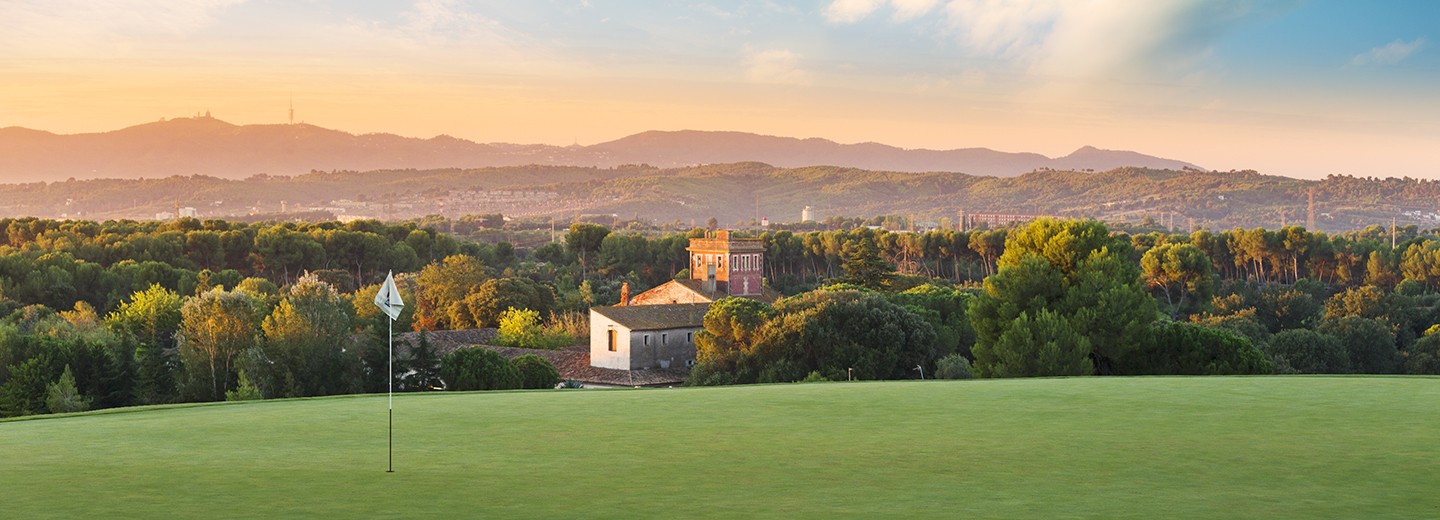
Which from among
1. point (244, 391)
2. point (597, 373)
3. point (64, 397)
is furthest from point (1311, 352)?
point (64, 397)

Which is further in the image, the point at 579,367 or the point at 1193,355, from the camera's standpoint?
the point at 579,367

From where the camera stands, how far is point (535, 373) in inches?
2078

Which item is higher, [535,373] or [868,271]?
[868,271]

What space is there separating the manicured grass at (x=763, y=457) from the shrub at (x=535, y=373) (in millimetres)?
31362

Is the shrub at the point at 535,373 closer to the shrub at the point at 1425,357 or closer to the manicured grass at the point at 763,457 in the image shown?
the manicured grass at the point at 763,457

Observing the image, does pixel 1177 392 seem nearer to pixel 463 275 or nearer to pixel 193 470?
pixel 193 470

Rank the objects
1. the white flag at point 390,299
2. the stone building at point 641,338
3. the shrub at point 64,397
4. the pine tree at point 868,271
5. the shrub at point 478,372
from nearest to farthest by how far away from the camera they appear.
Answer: the white flag at point 390,299 → the shrub at point 64,397 → the shrub at point 478,372 → the stone building at point 641,338 → the pine tree at point 868,271

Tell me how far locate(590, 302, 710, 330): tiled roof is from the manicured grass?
48.1 m

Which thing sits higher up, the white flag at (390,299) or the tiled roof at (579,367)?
the white flag at (390,299)

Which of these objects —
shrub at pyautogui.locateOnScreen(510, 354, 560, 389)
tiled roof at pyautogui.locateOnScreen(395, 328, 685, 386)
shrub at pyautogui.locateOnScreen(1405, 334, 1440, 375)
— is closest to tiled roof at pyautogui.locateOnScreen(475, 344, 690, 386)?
tiled roof at pyautogui.locateOnScreen(395, 328, 685, 386)

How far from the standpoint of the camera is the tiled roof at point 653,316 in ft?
226

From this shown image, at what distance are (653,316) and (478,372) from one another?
22488 millimetres

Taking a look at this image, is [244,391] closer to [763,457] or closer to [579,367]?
[579,367]

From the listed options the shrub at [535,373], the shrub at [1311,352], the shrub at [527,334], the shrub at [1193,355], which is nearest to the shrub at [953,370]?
the shrub at [1193,355]
